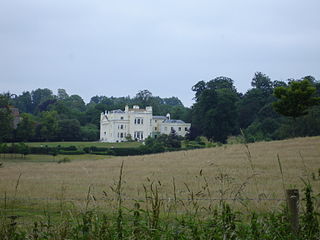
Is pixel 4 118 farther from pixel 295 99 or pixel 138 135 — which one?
pixel 138 135

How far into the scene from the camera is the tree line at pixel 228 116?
130 feet

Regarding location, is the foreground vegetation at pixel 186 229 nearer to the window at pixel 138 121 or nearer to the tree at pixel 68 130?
the tree at pixel 68 130

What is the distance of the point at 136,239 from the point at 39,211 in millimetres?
7748

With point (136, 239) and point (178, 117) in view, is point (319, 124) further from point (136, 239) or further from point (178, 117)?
point (178, 117)

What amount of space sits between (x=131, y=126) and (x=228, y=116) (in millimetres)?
29890

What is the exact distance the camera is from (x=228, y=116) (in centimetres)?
7762

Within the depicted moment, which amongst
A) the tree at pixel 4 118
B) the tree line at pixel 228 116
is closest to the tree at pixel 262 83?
the tree line at pixel 228 116

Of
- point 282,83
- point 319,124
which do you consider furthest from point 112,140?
point 319,124

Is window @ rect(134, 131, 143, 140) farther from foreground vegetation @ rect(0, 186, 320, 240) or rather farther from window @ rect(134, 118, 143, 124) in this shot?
foreground vegetation @ rect(0, 186, 320, 240)

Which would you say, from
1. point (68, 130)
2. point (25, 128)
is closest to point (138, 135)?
point (68, 130)

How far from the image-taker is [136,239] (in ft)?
13.8

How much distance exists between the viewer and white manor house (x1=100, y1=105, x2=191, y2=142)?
99.2 m

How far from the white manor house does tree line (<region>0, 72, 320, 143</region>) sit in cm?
320

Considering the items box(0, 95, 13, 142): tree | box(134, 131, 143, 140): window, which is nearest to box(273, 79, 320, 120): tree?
box(0, 95, 13, 142): tree
